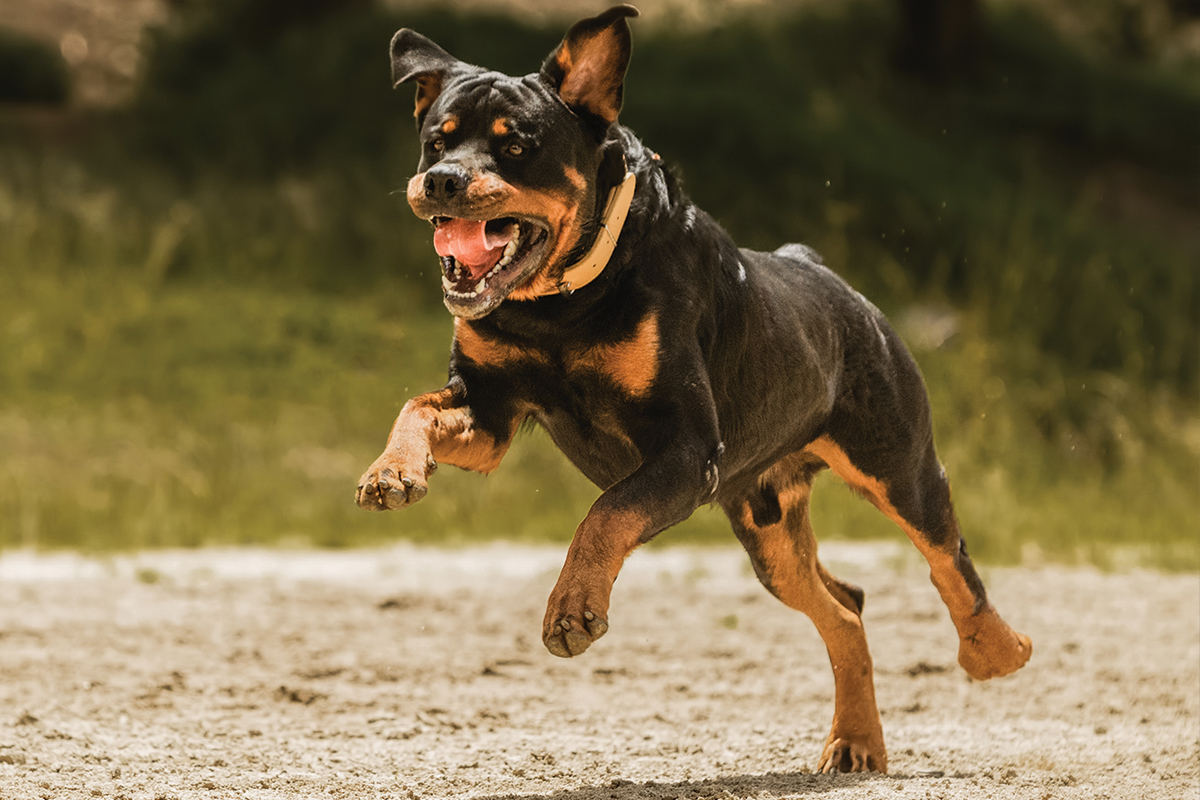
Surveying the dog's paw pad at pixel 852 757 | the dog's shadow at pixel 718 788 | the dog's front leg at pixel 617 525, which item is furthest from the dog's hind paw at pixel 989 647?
the dog's front leg at pixel 617 525

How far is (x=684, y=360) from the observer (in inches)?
158

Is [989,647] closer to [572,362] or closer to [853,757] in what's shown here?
[853,757]

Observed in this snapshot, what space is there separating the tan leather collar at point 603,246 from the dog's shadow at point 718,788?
1.36 metres

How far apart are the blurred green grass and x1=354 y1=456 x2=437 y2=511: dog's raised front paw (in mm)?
4942

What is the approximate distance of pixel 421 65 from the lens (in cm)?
418

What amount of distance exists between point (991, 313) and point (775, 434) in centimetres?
895

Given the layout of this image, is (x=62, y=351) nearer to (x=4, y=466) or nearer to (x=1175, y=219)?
(x=4, y=466)

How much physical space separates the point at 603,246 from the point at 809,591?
163 centimetres

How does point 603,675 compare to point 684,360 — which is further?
point 603,675

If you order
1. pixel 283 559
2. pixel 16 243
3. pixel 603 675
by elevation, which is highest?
pixel 16 243

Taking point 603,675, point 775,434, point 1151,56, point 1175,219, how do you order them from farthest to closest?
point 1151,56
point 1175,219
point 603,675
point 775,434

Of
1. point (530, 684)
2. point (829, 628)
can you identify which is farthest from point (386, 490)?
point (530, 684)

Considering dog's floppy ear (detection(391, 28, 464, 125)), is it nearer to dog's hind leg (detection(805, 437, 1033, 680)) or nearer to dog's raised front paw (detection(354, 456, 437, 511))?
dog's raised front paw (detection(354, 456, 437, 511))

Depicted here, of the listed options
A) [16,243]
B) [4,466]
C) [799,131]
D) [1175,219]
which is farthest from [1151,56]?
[4,466]
